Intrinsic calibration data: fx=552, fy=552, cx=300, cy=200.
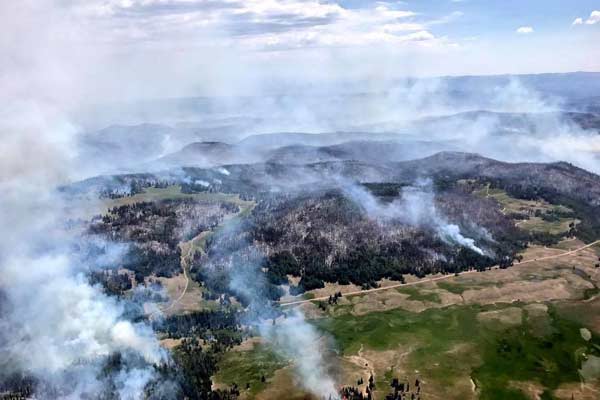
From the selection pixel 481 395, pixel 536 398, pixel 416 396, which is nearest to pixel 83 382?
pixel 416 396

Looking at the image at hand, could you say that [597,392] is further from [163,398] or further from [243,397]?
[163,398]

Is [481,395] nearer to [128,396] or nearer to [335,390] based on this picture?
[335,390]

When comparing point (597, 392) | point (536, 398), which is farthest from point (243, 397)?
point (597, 392)

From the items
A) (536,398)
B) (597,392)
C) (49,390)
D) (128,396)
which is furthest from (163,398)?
(597,392)

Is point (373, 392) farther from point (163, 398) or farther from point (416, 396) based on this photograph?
point (163, 398)

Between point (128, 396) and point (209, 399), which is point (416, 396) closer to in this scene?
point (209, 399)
